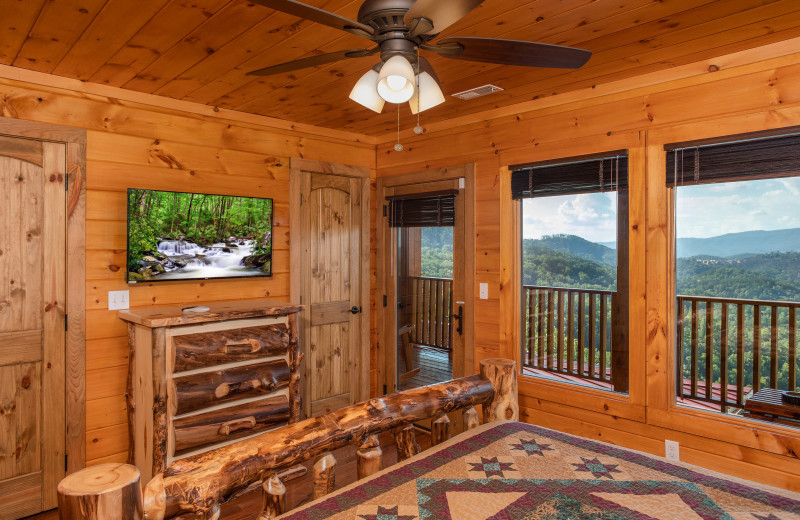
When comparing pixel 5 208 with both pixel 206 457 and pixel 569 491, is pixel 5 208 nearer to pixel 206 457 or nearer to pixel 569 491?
pixel 206 457

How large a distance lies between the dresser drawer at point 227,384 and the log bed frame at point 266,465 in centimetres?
122

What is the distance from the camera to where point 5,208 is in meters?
2.72

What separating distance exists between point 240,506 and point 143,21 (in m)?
2.60

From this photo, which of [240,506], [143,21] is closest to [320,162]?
[143,21]

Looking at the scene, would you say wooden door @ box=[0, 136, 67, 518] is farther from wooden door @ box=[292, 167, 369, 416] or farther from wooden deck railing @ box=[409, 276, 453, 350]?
wooden deck railing @ box=[409, 276, 453, 350]

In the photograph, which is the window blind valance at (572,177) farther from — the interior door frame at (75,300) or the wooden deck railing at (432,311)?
the interior door frame at (75,300)

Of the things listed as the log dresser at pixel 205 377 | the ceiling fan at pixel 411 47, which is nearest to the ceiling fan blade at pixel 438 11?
the ceiling fan at pixel 411 47

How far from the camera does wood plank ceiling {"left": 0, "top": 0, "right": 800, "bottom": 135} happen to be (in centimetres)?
206

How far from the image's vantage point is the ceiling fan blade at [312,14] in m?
1.33

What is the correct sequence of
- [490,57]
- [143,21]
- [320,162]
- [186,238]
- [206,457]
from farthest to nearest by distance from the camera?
[320,162], [186,238], [143,21], [490,57], [206,457]

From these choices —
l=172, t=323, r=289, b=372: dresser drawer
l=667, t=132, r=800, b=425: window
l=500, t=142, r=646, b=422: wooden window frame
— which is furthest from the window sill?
l=172, t=323, r=289, b=372: dresser drawer

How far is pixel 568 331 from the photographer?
10.8 ft

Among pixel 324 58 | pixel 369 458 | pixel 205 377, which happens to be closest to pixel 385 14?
pixel 324 58

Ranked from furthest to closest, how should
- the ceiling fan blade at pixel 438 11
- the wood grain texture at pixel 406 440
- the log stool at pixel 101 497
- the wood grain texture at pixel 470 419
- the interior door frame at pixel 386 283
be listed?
the interior door frame at pixel 386 283 → the wood grain texture at pixel 470 419 → the wood grain texture at pixel 406 440 → the ceiling fan blade at pixel 438 11 → the log stool at pixel 101 497
